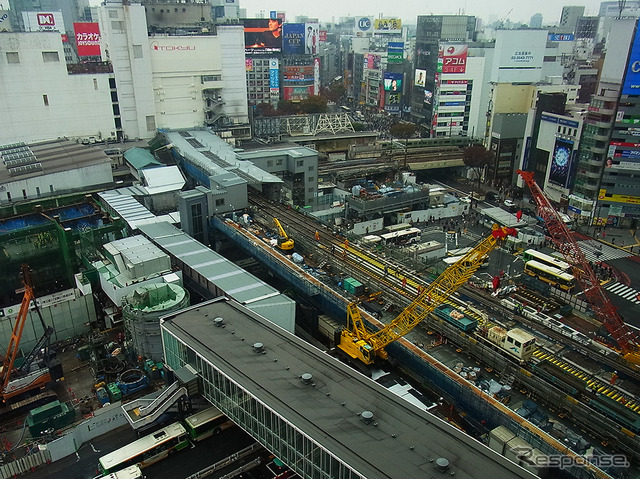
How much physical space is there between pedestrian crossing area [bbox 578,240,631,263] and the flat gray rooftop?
3871cm

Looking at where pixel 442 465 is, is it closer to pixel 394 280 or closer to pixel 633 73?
pixel 394 280

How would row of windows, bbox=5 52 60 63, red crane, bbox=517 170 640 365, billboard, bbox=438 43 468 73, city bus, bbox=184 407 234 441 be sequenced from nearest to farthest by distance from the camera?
1. city bus, bbox=184 407 234 441
2. red crane, bbox=517 170 640 365
3. row of windows, bbox=5 52 60 63
4. billboard, bbox=438 43 468 73

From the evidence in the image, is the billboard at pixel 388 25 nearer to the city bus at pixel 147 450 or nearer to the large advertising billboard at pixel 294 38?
the large advertising billboard at pixel 294 38

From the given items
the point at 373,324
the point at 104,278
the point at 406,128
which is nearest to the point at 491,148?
the point at 406,128

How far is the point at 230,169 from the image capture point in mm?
57969

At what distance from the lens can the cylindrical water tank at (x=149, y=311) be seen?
34688 millimetres

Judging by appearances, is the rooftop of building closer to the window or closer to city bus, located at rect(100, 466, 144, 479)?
the window

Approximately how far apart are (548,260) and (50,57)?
68.0m

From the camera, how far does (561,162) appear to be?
65.8 m

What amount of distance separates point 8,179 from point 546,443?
5541cm

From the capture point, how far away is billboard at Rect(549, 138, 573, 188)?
64500mm

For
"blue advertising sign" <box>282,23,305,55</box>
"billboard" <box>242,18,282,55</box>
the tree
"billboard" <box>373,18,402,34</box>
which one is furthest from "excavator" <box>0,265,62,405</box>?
"billboard" <box>373,18,402,34</box>

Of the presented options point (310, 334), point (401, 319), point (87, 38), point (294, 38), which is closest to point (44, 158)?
point (310, 334)

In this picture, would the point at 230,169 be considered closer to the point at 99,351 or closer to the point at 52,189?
the point at 52,189
